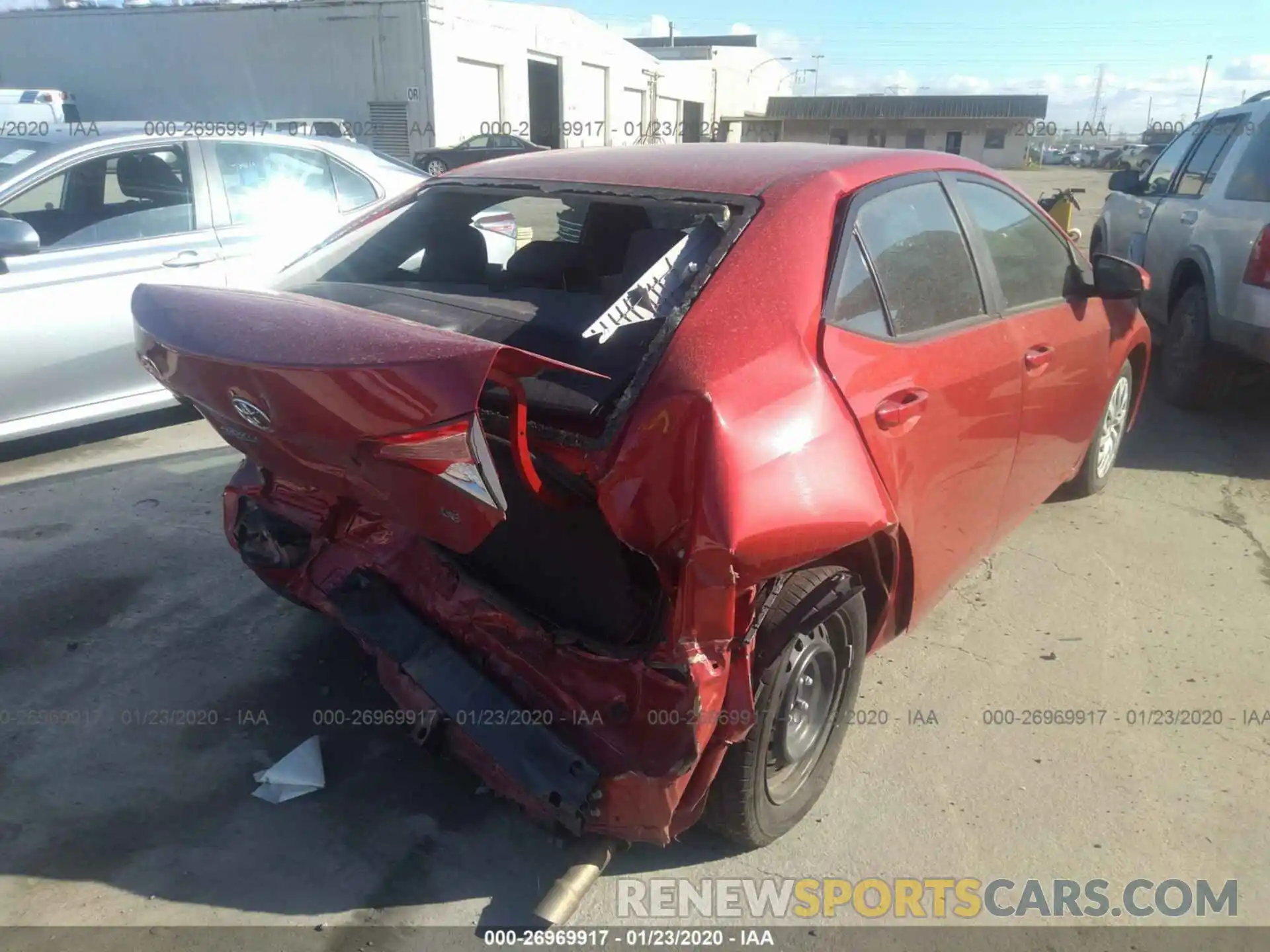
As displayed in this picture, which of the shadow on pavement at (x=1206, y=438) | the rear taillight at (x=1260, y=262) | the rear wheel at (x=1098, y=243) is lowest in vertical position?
the shadow on pavement at (x=1206, y=438)

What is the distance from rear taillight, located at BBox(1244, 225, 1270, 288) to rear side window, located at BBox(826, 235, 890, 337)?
400 centimetres

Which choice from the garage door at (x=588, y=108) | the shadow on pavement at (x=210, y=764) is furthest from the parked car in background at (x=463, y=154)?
the shadow on pavement at (x=210, y=764)

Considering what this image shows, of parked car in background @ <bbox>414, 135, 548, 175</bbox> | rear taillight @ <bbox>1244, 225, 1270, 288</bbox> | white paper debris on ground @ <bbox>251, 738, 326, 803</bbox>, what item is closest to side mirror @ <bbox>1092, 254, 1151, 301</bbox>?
rear taillight @ <bbox>1244, 225, 1270, 288</bbox>

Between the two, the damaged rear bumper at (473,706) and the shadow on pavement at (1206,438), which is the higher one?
the damaged rear bumper at (473,706)

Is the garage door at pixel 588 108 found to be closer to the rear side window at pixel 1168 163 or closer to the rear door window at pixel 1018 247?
the rear side window at pixel 1168 163

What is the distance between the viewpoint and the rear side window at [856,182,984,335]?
2.70m

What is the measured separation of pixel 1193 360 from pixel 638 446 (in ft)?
18.2

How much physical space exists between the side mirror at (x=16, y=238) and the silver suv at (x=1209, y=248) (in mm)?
6430

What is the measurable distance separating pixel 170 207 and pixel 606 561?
429cm

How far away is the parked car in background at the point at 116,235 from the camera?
4766mm

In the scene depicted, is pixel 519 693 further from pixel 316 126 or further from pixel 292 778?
pixel 316 126

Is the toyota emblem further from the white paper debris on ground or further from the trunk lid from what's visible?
the white paper debris on ground

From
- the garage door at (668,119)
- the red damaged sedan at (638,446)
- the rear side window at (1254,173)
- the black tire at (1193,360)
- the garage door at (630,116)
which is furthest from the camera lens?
the garage door at (668,119)

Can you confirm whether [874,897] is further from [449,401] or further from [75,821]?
[75,821]
